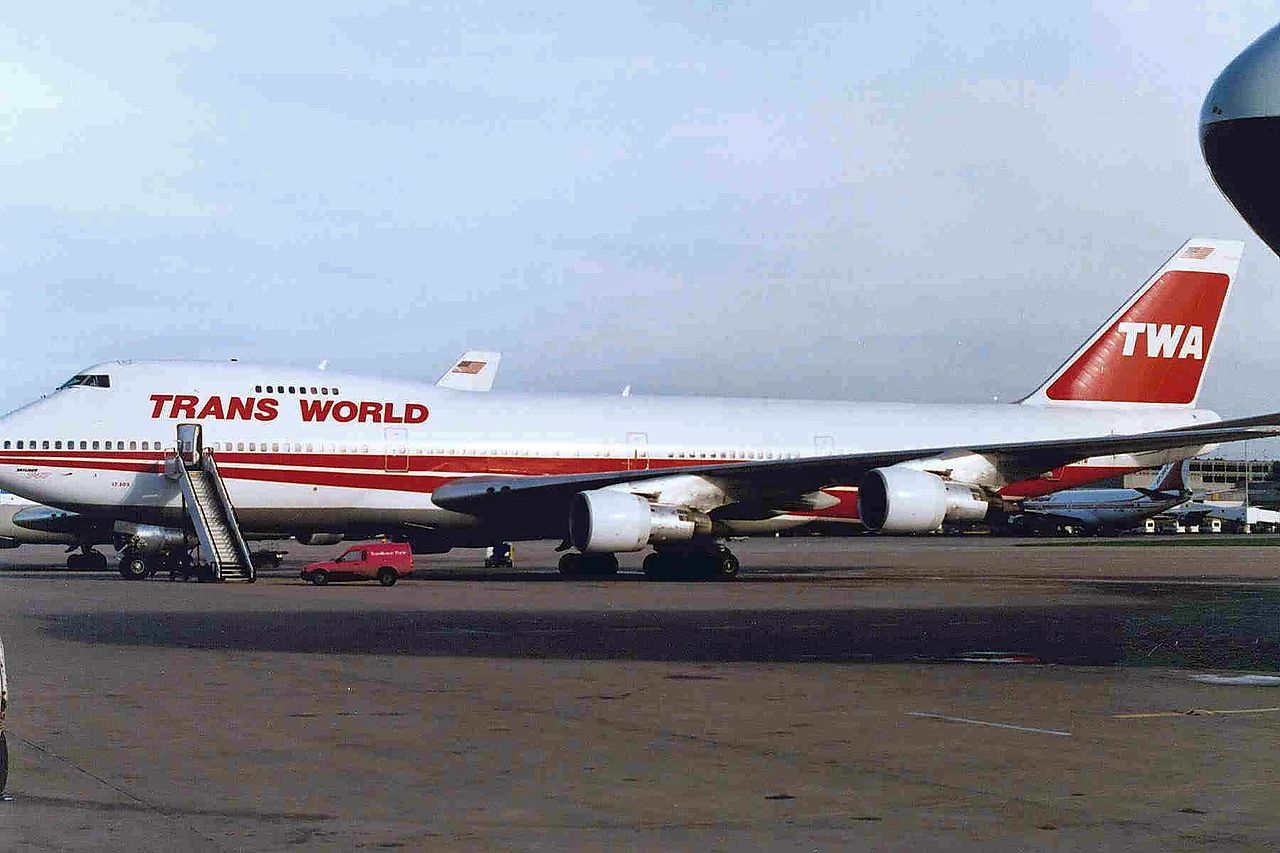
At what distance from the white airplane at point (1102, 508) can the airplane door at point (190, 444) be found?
62.3 m

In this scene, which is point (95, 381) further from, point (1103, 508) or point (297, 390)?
point (1103, 508)

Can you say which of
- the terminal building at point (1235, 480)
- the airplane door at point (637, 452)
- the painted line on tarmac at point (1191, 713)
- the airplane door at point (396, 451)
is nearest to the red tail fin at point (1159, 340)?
the airplane door at point (637, 452)

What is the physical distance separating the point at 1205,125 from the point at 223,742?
10960 mm

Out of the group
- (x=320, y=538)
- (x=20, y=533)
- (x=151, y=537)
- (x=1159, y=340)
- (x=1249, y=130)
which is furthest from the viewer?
(x=20, y=533)

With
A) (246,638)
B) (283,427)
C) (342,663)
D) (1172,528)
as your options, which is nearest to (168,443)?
(283,427)

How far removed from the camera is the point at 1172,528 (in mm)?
120250

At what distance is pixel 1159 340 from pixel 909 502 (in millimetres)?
13755

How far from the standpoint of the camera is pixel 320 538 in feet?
135

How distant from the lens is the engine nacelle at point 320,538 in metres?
35.3

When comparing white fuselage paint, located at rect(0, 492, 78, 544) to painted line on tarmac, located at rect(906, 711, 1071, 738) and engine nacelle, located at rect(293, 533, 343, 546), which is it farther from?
painted line on tarmac, located at rect(906, 711, 1071, 738)

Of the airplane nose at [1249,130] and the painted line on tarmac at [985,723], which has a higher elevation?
the airplane nose at [1249,130]

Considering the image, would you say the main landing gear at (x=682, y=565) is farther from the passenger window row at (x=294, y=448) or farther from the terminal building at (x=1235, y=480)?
the terminal building at (x=1235, y=480)

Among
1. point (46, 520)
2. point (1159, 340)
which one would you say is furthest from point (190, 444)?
point (1159, 340)

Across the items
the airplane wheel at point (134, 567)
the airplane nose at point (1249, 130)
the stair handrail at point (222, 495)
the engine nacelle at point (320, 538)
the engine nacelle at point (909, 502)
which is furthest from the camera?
the airplane wheel at point (134, 567)
